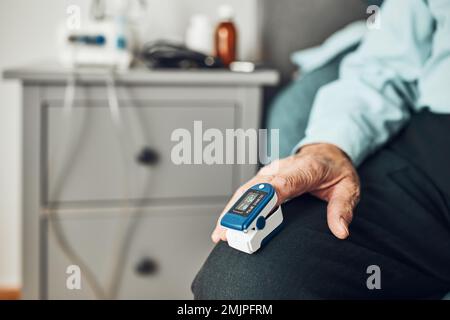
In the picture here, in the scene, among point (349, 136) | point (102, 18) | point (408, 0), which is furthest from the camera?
point (102, 18)

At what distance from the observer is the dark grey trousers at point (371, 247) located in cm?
47

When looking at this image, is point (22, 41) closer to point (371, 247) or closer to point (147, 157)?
point (147, 157)

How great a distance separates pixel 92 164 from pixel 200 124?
199 mm

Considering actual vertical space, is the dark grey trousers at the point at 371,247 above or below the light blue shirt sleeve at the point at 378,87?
below

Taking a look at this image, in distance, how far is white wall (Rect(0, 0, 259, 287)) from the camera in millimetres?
1157

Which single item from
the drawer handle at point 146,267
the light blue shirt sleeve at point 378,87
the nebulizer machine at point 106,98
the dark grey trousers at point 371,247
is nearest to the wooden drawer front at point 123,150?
the nebulizer machine at point 106,98

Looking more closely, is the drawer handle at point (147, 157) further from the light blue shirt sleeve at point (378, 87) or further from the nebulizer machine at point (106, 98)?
the light blue shirt sleeve at point (378, 87)

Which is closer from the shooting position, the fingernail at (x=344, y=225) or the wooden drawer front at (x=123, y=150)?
the fingernail at (x=344, y=225)

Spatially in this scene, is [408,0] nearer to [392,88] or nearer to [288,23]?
[392,88]

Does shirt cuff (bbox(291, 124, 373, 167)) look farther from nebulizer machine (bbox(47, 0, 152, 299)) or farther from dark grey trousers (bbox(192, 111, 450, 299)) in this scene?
nebulizer machine (bbox(47, 0, 152, 299))

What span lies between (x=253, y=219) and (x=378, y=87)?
361mm

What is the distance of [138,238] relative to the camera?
945 millimetres
